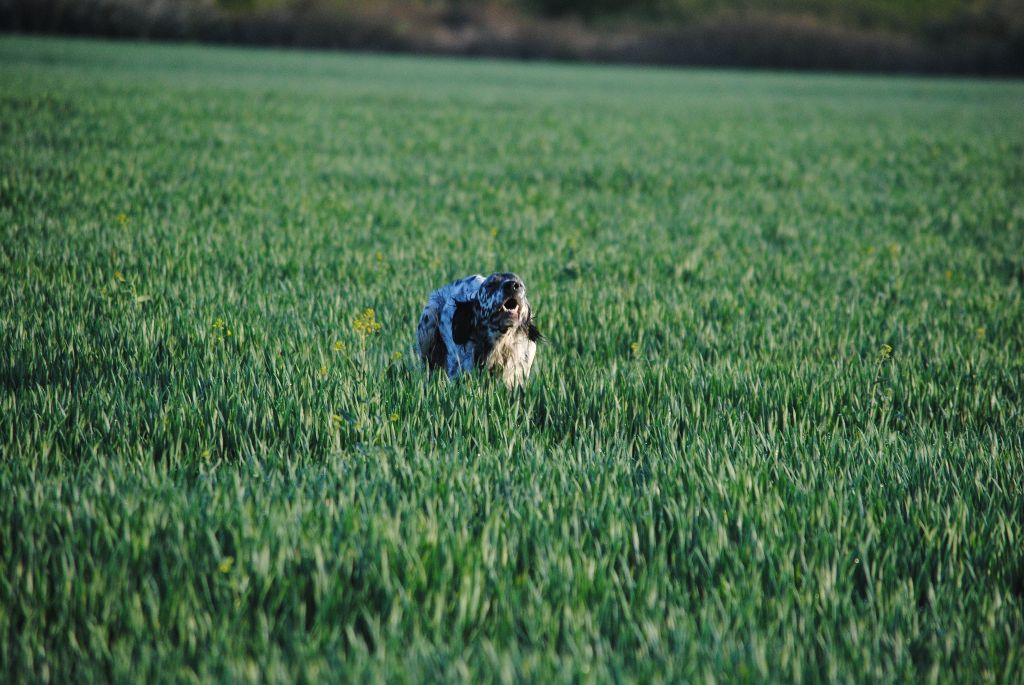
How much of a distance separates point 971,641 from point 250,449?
2540 millimetres

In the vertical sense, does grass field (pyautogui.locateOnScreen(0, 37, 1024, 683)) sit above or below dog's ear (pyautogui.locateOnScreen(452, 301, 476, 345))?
below

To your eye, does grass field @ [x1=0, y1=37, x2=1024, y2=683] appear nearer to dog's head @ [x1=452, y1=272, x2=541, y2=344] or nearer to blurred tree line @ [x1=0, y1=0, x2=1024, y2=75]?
dog's head @ [x1=452, y1=272, x2=541, y2=344]

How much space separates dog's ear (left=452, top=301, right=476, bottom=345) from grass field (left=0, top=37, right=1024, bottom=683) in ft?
0.73

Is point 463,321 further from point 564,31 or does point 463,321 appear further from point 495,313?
point 564,31

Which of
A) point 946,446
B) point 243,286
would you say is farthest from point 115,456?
point 946,446

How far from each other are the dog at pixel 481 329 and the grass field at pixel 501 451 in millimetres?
127

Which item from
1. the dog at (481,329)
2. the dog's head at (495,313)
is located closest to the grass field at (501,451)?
the dog at (481,329)

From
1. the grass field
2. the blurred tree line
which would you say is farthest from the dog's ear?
the blurred tree line

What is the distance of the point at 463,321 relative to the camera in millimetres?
3379

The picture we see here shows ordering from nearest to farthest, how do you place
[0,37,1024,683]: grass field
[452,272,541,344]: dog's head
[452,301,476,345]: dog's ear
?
[0,37,1024,683]: grass field, [452,272,541,344]: dog's head, [452,301,476,345]: dog's ear

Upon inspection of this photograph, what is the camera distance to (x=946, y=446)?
131 inches

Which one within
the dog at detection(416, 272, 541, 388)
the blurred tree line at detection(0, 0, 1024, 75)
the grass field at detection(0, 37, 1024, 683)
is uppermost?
the blurred tree line at detection(0, 0, 1024, 75)

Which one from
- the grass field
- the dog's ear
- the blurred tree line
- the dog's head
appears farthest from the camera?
the blurred tree line

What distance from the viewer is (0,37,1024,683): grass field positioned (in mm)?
1995
